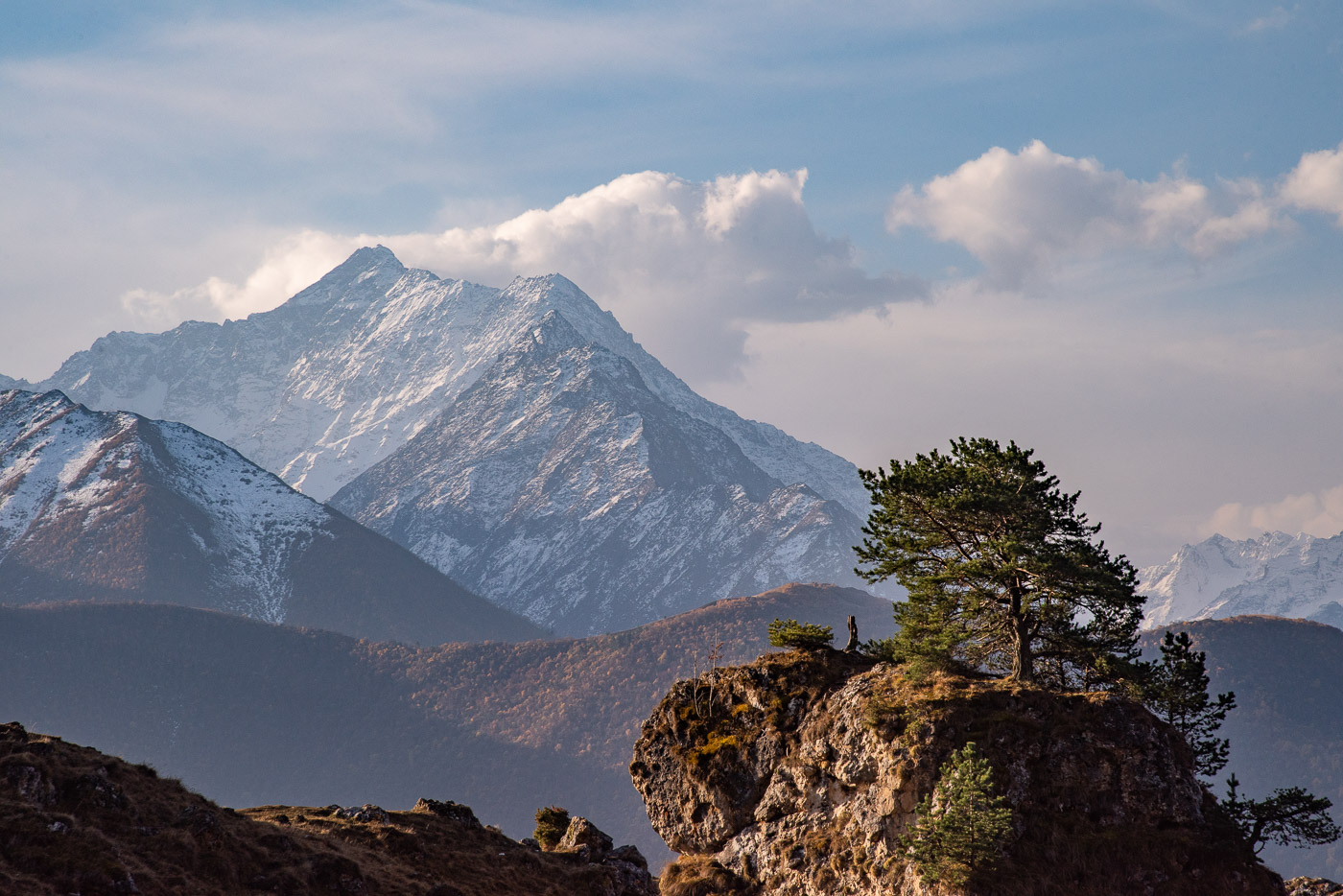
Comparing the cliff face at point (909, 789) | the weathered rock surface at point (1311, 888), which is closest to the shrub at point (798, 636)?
the cliff face at point (909, 789)

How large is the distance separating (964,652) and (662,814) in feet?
68.0

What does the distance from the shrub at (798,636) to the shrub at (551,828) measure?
70.0 ft

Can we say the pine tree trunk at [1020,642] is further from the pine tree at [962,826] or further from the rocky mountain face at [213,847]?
the rocky mountain face at [213,847]

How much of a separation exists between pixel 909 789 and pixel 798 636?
14.4m

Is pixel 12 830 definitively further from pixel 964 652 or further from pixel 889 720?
pixel 964 652

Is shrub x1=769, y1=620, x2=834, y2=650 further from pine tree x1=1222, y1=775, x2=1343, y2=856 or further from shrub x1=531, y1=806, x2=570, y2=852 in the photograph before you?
pine tree x1=1222, y1=775, x2=1343, y2=856

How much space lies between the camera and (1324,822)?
63.3 meters

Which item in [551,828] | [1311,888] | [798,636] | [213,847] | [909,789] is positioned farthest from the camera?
[551,828]

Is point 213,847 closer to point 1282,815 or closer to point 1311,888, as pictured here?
point 1282,815

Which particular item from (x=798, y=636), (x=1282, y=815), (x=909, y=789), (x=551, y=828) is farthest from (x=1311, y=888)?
(x=551, y=828)

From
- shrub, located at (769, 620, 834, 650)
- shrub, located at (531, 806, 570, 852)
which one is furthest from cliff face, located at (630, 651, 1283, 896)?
shrub, located at (531, 806, 570, 852)

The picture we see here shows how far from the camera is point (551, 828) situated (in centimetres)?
8156

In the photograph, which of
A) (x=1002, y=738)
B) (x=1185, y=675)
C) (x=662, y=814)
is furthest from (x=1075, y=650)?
(x=662, y=814)

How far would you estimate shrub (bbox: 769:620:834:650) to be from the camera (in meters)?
70.1
